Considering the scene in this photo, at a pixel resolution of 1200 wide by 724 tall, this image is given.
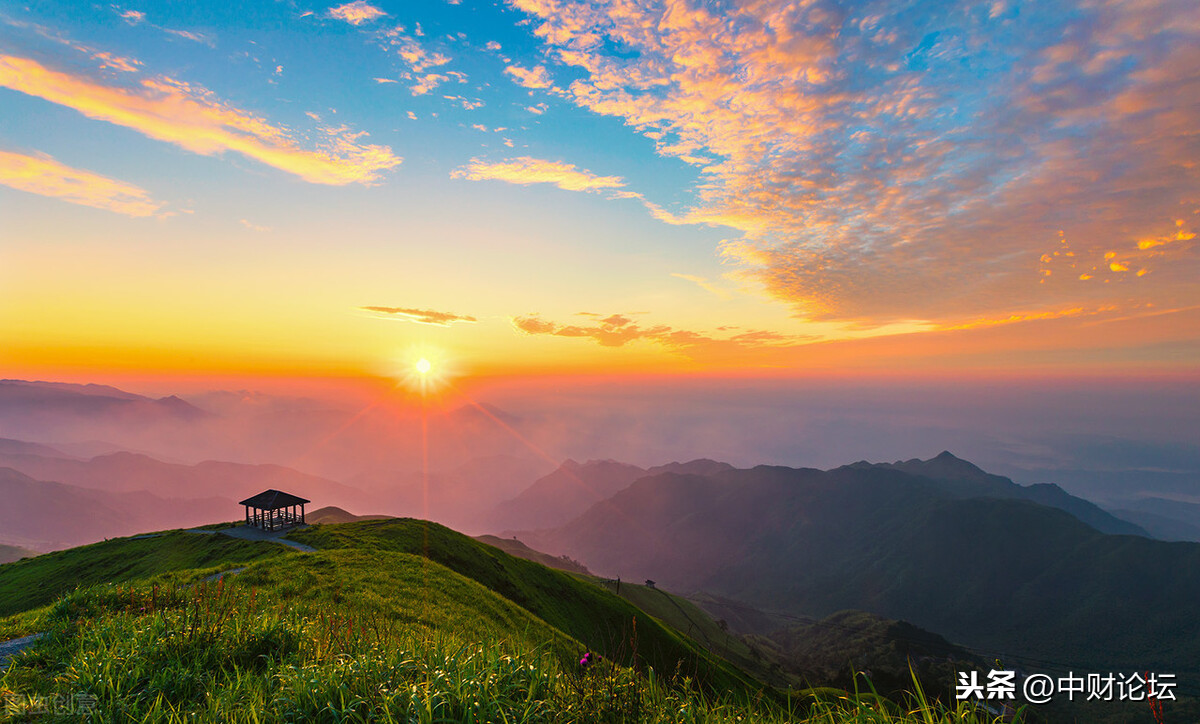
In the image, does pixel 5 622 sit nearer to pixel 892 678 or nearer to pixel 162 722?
pixel 162 722

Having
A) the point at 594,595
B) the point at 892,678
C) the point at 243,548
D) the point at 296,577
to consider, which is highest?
the point at 296,577

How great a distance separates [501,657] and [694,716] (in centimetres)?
271

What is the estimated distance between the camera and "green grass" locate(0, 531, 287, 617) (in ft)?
117

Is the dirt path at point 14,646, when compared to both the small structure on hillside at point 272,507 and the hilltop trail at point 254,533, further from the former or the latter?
the small structure on hillside at point 272,507

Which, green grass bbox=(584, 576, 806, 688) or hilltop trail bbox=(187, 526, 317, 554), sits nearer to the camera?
hilltop trail bbox=(187, 526, 317, 554)

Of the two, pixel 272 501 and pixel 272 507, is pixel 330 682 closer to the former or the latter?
pixel 272 507

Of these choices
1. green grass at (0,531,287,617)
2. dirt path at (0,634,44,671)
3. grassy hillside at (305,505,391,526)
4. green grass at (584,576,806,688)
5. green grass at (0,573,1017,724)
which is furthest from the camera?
grassy hillside at (305,505,391,526)

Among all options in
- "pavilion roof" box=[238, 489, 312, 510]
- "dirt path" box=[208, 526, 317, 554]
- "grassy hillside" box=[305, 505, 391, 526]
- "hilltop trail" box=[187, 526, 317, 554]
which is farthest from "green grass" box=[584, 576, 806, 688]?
"grassy hillside" box=[305, 505, 391, 526]

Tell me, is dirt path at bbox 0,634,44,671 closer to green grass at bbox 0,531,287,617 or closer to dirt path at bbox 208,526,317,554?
green grass at bbox 0,531,287,617

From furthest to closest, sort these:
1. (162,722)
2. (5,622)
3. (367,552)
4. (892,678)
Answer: (892,678), (367,552), (5,622), (162,722)

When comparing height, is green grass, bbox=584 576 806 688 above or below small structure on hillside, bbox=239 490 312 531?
below

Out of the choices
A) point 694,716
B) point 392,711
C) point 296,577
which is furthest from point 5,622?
point 694,716

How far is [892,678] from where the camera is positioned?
98.9 m

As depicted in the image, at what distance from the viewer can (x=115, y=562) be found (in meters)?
41.7
